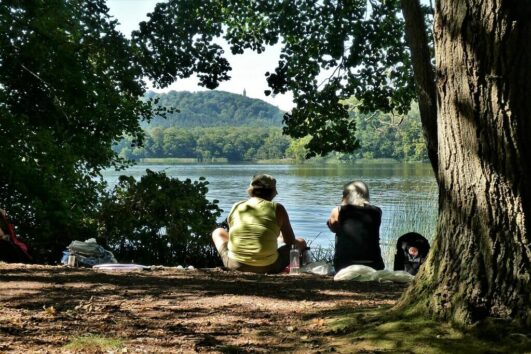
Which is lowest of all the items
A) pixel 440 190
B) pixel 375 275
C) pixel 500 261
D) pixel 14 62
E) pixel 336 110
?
pixel 375 275

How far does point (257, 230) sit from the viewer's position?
19.7 feet

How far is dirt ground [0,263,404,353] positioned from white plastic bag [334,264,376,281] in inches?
14.1

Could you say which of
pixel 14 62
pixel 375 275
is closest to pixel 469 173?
pixel 375 275

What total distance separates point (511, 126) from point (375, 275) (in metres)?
2.86

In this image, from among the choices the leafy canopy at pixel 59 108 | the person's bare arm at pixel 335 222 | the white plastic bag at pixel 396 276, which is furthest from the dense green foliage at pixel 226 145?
the white plastic bag at pixel 396 276

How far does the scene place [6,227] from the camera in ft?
24.0

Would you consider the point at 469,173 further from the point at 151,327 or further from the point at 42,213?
the point at 42,213

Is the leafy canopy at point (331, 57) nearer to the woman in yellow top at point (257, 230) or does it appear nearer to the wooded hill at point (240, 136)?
the wooded hill at point (240, 136)

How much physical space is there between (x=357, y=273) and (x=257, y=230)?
95 centimetres

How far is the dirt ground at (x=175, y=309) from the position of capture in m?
3.19

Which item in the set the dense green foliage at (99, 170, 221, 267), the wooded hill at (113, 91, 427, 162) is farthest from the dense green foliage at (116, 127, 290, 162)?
the dense green foliage at (99, 170, 221, 267)

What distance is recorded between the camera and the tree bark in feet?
11.7

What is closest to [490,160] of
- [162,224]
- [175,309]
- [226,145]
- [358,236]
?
[175,309]

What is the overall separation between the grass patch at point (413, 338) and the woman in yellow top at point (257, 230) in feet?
8.62
